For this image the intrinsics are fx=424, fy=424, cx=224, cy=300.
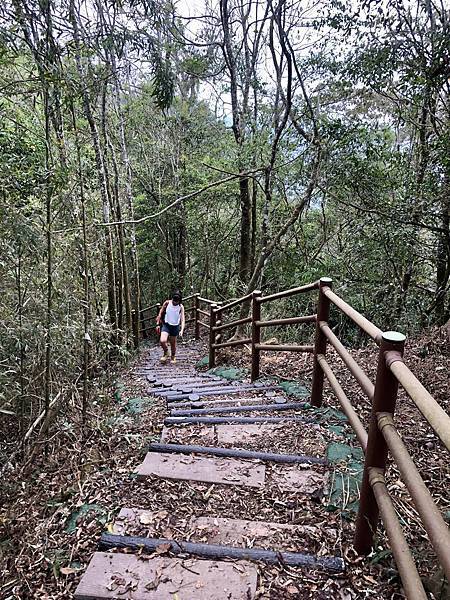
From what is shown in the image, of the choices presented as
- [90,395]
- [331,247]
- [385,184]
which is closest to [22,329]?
[90,395]

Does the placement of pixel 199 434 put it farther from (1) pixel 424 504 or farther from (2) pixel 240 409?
(1) pixel 424 504

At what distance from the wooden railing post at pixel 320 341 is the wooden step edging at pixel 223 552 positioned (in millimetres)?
1461

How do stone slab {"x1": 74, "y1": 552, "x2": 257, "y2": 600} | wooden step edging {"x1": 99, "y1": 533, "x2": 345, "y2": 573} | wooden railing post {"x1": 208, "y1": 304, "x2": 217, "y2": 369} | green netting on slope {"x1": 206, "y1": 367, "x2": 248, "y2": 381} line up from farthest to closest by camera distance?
wooden railing post {"x1": 208, "y1": 304, "x2": 217, "y2": 369} < green netting on slope {"x1": 206, "y1": 367, "x2": 248, "y2": 381} < wooden step edging {"x1": 99, "y1": 533, "x2": 345, "y2": 573} < stone slab {"x1": 74, "y1": 552, "x2": 257, "y2": 600}

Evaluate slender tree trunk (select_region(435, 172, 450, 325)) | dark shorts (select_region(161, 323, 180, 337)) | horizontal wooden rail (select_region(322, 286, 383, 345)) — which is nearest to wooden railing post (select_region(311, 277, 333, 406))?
horizontal wooden rail (select_region(322, 286, 383, 345))

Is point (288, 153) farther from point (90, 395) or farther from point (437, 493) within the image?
point (437, 493)

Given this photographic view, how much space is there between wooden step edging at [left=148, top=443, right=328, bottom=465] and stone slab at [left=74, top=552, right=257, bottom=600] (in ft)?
2.71

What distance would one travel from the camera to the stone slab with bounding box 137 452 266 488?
7.47 feet

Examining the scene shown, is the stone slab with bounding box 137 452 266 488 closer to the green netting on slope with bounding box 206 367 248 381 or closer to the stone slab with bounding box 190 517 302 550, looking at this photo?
the stone slab with bounding box 190 517 302 550

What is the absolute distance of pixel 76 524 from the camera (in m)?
1.99

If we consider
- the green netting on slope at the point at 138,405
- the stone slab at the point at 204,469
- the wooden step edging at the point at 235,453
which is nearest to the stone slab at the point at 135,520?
the stone slab at the point at 204,469

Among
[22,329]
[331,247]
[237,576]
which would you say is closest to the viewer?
[237,576]

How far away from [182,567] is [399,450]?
3.22 ft

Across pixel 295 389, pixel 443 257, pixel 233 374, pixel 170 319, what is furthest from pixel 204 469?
pixel 443 257

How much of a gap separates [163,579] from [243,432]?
1329 millimetres
